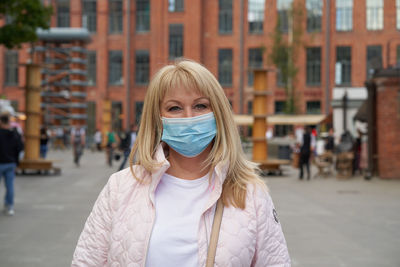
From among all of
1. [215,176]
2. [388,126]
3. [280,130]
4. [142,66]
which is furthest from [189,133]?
[142,66]

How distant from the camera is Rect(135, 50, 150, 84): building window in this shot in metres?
51.1

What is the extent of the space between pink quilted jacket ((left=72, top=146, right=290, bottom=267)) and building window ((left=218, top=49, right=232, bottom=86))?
4731 centimetres

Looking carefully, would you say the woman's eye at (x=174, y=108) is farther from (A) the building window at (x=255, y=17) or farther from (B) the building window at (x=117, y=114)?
(B) the building window at (x=117, y=114)

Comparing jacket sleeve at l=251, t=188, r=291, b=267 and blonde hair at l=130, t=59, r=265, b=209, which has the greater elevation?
blonde hair at l=130, t=59, r=265, b=209

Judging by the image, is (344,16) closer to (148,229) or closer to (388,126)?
(388,126)

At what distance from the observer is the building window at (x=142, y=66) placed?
168 ft

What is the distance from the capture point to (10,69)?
170 feet

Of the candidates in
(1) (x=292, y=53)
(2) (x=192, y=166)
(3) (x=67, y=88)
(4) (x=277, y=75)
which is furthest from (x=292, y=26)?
(2) (x=192, y=166)

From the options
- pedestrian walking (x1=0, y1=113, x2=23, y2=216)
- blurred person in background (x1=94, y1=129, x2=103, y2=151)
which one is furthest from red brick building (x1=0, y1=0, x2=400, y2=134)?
pedestrian walking (x1=0, y1=113, x2=23, y2=216)

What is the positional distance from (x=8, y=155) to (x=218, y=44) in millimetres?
40725

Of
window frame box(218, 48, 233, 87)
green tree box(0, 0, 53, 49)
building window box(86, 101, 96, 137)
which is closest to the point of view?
green tree box(0, 0, 53, 49)

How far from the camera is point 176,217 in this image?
2301 millimetres

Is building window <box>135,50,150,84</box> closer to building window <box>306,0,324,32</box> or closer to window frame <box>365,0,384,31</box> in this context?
building window <box>306,0,324,32</box>

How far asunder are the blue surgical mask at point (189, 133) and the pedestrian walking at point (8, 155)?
8159mm
